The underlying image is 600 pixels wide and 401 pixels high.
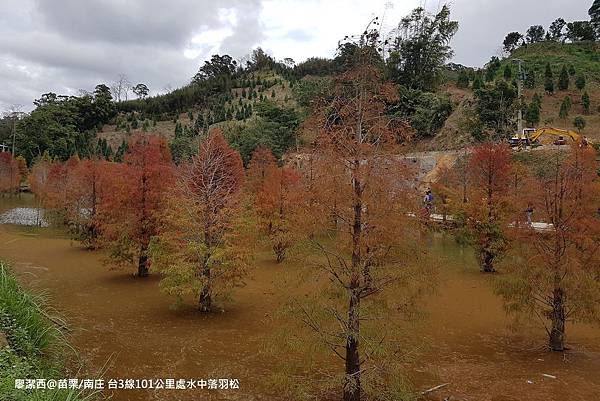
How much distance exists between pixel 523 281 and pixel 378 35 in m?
7.70

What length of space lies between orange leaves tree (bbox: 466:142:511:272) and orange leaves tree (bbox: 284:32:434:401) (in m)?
13.7

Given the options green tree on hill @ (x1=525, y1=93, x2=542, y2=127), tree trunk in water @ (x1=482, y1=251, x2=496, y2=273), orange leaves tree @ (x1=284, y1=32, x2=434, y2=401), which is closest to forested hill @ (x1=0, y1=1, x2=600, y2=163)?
green tree on hill @ (x1=525, y1=93, x2=542, y2=127)

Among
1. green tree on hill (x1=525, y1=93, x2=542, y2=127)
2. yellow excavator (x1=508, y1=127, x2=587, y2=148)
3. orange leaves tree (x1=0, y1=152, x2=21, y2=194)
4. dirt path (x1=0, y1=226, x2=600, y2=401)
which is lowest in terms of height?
dirt path (x1=0, y1=226, x2=600, y2=401)

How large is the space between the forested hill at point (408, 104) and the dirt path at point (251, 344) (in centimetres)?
1093

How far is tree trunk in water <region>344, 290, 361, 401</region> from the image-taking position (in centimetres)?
789

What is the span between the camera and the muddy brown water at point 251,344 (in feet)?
32.8

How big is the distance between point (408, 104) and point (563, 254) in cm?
3895

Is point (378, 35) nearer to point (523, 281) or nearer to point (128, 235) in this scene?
point (523, 281)

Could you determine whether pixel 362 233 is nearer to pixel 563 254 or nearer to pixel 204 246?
pixel 563 254

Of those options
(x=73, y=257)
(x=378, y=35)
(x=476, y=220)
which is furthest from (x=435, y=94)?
(x=378, y=35)

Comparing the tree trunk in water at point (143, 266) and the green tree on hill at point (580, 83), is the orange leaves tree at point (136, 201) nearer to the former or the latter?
the tree trunk in water at point (143, 266)

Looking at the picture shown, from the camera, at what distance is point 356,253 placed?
823 cm

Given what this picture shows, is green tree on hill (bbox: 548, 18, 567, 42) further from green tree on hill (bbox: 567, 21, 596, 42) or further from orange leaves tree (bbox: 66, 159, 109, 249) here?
orange leaves tree (bbox: 66, 159, 109, 249)

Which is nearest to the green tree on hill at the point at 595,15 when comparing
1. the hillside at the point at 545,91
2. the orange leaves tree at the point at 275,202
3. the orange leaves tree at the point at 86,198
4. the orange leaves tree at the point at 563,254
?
the hillside at the point at 545,91
